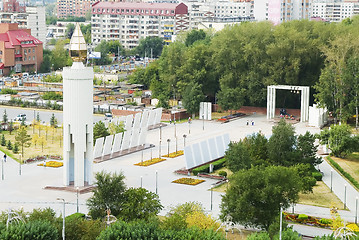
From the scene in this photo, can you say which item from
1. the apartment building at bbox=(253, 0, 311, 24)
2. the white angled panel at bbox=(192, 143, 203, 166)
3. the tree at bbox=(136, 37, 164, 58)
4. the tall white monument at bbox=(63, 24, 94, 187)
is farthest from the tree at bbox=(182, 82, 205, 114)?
the apartment building at bbox=(253, 0, 311, 24)

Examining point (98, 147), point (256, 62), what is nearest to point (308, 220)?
point (98, 147)

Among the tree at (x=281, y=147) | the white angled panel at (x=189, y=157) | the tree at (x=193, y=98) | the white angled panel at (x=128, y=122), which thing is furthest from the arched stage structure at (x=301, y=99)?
the white angled panel at (x=189, y=157)

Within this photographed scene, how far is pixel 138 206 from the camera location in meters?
34.2

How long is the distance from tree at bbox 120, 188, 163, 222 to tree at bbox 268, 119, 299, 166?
13.0 meters

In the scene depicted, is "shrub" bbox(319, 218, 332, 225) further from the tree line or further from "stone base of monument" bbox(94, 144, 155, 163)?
the tree line

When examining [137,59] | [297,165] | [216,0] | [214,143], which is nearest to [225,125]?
[214,143]

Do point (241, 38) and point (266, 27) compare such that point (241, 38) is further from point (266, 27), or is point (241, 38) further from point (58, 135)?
point (58, 135)

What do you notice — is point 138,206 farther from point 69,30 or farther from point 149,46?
point 69,30

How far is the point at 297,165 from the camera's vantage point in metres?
42.8

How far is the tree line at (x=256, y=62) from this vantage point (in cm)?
6838

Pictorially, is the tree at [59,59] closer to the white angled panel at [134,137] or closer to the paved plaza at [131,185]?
the paved plaza at [131,185]

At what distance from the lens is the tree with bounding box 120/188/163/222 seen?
34000 mm

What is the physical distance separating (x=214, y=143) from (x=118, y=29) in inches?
3530

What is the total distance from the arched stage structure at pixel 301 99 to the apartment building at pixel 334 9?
11094 cm
